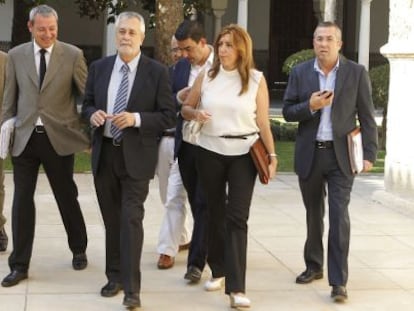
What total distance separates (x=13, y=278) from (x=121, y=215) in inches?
40.2

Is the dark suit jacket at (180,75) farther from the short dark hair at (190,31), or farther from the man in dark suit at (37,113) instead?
the man in dark suit at (37,113)

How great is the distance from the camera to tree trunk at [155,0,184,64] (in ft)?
51.6

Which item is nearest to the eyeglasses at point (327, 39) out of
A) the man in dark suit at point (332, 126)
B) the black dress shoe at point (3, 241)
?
the man in dark suit at point (332, 126)

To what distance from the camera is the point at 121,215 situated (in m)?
6.39

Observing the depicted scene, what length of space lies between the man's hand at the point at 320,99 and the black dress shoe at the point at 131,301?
1.69 m

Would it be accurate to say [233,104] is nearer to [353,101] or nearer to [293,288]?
[353,101]

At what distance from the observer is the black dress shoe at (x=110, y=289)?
659cm

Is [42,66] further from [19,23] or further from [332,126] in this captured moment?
[19,23]

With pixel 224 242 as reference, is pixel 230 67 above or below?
above

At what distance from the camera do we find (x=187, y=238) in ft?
26.4

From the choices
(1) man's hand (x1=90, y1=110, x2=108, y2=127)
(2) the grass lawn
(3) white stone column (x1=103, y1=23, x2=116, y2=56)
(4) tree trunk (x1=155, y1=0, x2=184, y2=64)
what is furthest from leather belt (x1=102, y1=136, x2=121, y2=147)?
(3) white stone column (x1=103, y1=23, x2=116, y2=56)

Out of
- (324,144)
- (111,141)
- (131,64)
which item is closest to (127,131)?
(111,141)

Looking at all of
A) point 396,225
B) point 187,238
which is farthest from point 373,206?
point 187,238

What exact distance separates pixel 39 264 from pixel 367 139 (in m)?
2.62
